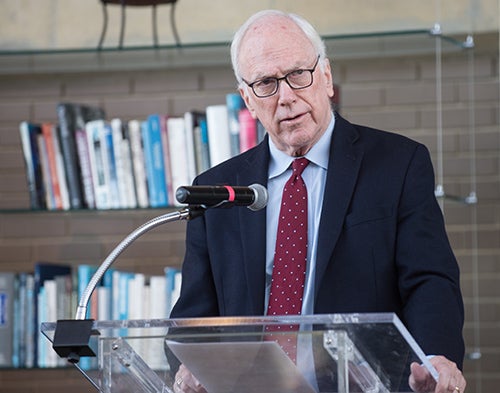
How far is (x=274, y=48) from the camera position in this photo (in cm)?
252

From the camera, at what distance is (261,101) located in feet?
8.31

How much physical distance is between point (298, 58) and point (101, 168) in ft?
4.91

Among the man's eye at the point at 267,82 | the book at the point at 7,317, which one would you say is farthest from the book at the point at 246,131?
the man's eye at the point at 267,82

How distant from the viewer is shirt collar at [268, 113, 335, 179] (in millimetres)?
2604

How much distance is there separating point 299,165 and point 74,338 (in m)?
0.88

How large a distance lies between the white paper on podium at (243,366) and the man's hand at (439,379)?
0.55ft

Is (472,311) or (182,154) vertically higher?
(182,154)

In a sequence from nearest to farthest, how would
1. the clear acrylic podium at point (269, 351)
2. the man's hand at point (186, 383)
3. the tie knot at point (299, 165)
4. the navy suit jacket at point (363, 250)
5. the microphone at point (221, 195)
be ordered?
the clear acrylic podium at point (269, 351)
the man's hand at point (186, 383)
the microphone at point (221, 195)
the navy suit jacket at point (363, 250)
the tie knot at point (299, 165)

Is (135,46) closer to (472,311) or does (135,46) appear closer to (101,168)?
(101,168)

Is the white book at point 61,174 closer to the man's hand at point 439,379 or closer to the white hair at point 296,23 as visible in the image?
the white hair at point 296,23

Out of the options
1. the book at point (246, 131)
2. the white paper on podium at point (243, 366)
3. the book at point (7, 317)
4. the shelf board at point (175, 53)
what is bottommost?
the book at point (7, 317)

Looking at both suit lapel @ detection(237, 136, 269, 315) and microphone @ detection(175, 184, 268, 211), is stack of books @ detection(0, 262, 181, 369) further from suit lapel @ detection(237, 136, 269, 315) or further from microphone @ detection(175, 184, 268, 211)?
microphone @ detection(175, 184, 268, 211)

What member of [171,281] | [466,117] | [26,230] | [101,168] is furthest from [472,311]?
[26,230]

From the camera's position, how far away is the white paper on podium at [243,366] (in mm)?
1825
